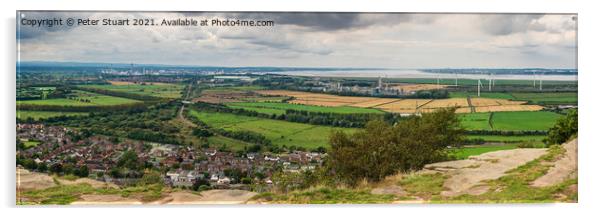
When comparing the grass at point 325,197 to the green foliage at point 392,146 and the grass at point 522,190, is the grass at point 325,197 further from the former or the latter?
the grass at point 522,190

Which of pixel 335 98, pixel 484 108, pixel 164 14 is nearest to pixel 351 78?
pixel 335 98

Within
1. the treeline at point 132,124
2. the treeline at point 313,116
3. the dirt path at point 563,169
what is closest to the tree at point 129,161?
the treeline at point 132,124

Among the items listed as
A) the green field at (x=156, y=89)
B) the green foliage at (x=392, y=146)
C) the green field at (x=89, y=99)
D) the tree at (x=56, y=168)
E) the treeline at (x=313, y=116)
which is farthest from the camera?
the green field at (x=156, y=89)

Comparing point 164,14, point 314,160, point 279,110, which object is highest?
point 164,14

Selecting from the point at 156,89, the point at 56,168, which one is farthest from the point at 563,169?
the point at 56,168

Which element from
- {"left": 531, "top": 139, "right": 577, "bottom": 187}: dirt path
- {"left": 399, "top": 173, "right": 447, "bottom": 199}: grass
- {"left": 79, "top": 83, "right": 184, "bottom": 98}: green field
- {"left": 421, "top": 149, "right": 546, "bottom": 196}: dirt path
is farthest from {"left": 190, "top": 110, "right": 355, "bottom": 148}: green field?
{"left": 531, "top": 139, "right": 577, "bottom": 187}: dirt path

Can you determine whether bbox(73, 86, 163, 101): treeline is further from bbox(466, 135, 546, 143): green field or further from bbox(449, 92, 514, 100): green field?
bbox(466, 135, 546, 143): green field
